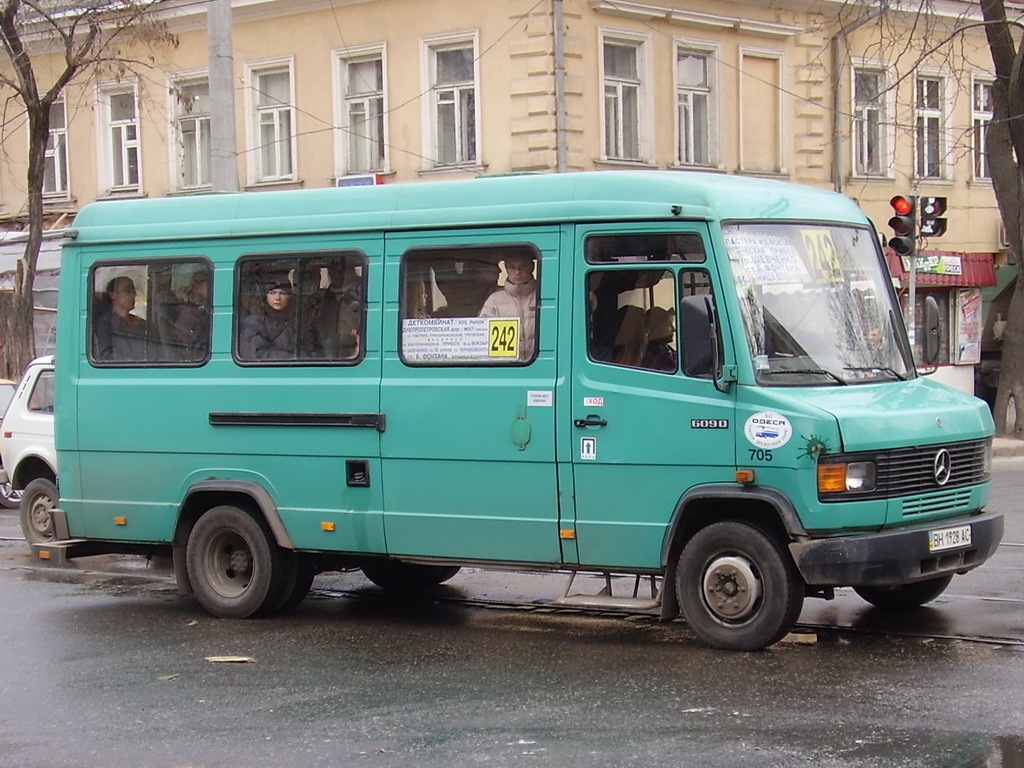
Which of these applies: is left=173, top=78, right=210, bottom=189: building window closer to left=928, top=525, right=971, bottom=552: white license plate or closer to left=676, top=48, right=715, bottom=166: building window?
left=676, top=48, right=715, bottom=166: building window

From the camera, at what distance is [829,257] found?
29.4ft

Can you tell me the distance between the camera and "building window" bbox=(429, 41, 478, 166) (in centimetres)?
2394

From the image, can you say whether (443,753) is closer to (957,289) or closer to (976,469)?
(976,469)

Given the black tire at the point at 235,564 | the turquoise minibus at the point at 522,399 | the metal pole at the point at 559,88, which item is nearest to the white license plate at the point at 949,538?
the turquoise minibus at the point at 522,399

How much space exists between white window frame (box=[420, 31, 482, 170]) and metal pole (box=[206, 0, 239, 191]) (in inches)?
286

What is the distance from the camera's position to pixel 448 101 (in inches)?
954

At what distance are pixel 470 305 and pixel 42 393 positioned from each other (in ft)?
24.4

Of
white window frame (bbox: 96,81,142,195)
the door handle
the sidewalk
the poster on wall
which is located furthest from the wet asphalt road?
the poster on wall

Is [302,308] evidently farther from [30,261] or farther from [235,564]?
[30,261]

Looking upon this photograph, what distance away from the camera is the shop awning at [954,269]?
93.2ft

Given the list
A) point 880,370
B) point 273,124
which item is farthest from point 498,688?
point 273,124

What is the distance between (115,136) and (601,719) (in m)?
23.2

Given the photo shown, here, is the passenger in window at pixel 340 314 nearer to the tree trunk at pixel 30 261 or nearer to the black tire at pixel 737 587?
the black tire at pixel 737 587

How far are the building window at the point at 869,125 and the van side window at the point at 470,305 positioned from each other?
1966 centimetres
